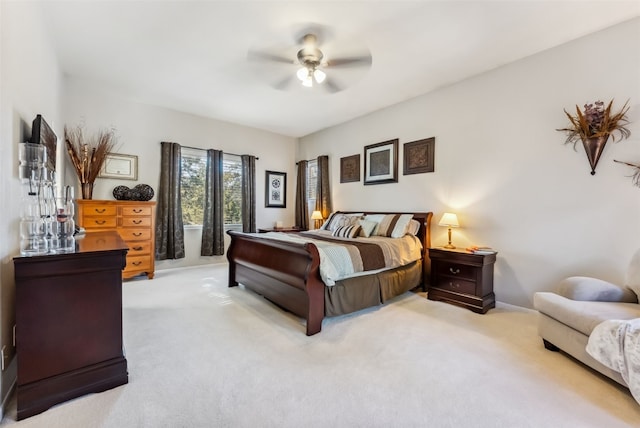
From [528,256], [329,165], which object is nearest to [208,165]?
[329,165]

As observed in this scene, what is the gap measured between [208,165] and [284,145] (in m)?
1.89

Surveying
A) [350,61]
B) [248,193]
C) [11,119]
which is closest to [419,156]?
[350,61]

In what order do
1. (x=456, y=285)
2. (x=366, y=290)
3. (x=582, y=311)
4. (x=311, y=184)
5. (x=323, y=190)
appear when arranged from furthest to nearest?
(x=311, y=184), (x=323, y=190), (x=456, y=285), (x=366, y=290), (x=582, y=311)

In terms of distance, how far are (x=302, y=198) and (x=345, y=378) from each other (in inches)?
183

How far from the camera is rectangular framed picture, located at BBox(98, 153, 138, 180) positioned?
4301mm

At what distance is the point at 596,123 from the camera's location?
2613 mm

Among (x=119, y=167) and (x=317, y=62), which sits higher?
(x=317, y=62)

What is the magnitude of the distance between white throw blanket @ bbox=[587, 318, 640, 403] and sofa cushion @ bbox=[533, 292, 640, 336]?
0.11 metres

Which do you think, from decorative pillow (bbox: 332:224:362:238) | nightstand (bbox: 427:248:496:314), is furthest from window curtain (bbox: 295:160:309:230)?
nightstand (bbox: 427:248:496:314)

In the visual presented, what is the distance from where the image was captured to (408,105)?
14.1 feet

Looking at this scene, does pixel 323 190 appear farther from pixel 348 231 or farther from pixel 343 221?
pixel 348 231

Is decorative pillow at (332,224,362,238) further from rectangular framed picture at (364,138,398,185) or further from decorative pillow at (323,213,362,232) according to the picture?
rectangular framed picture at (364,138,398,185)

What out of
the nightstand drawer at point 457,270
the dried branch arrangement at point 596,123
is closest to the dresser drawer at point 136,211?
the nightstand drawer at point 457,270

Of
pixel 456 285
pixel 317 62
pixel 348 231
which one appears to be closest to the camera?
pixel 317 62
